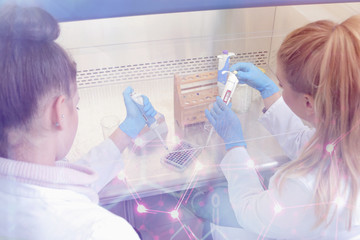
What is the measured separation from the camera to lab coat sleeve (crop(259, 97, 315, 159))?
4.15ft

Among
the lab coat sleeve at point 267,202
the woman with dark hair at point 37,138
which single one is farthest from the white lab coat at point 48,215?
the lab coat sleeve at point 267,202

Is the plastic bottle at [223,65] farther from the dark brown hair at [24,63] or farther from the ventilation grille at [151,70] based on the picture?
the dark brown hair at [24,63]

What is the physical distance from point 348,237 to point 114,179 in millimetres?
841

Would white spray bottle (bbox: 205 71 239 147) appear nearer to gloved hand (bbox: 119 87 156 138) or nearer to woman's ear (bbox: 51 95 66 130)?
gloved hand (bbox: 119 87 156 138)

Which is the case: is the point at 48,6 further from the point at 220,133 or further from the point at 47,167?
the point at 220,133

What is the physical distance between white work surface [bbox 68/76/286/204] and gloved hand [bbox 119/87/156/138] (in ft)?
0.27

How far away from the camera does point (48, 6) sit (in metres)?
0.80

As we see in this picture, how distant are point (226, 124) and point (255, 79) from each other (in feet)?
0.83

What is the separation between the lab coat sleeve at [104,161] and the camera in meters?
1.15

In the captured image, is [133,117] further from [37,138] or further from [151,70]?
[37,138]

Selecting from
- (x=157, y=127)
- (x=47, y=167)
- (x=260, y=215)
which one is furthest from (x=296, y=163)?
(x=47, y=167)

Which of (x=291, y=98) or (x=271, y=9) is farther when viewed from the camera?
(x=271, y=9)
